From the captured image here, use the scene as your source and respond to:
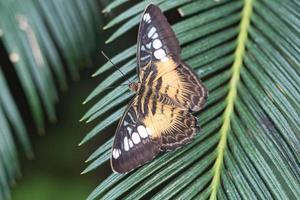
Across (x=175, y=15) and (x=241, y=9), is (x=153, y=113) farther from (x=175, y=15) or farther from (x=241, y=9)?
(x=175, y=15)

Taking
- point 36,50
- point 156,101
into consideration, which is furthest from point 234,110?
point 36,50

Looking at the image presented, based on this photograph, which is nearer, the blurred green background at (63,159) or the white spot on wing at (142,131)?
the white spot on wing at (142,131)

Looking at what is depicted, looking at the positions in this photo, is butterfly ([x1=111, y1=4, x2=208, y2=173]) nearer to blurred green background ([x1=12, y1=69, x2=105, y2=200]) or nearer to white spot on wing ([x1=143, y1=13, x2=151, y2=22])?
white spot on wing ([x1=143, y1=13, x2=151, y2=22])

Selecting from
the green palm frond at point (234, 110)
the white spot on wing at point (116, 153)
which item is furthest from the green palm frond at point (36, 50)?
the white spot on wing at point (116, 153)

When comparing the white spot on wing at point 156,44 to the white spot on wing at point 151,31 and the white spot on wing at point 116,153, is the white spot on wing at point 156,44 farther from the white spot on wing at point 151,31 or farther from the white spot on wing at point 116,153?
the white spot on wing at point 116,153

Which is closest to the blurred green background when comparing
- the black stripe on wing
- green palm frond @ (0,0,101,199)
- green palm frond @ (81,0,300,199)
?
green palm frond @ (0,0,101,199)

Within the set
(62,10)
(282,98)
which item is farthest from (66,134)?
(282,98)
